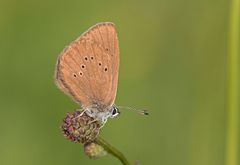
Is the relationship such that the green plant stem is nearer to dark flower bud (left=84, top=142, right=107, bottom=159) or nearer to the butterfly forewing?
dark flower bud (left=84, top=142, right=107, bottom=159)

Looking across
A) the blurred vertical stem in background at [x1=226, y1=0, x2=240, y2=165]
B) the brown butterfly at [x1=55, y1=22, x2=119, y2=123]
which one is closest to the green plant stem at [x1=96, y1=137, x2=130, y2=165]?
the brown butterfly at [x1=55, y1=22, x2=119, y2=123]

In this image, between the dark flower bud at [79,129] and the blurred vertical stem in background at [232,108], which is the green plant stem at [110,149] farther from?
the blurred vertical stem in background at [232,108]

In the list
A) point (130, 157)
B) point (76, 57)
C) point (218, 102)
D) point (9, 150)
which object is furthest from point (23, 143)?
point (76, 57)

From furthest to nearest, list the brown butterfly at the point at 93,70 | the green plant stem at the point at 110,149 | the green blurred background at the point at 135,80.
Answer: the green blurred background at the point at 135,80
the brown butterfly at the point at 93,70
the green plant stem at the point at 110,149

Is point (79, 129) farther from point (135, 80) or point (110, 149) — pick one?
point (135, 80)

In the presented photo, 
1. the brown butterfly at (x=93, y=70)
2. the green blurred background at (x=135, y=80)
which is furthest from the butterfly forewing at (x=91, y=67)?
the green blurred background at (x=135, y=80)

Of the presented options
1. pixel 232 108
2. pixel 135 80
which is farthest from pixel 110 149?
pixel 135 80

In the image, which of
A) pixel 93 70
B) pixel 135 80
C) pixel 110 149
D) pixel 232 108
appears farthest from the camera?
pixel 135 80
